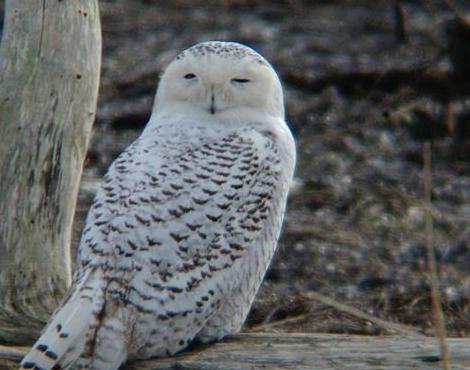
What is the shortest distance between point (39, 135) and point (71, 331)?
1.44m

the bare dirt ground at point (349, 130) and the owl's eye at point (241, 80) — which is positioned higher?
the owl's eye at point (241, 80)

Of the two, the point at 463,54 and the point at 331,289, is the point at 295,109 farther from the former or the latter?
the point at 331,289

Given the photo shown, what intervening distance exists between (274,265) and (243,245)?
307 cm

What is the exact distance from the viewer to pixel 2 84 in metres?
6.16

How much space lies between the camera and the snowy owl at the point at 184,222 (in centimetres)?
494

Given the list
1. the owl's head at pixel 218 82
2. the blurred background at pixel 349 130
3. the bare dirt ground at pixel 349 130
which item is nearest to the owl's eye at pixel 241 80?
the owl's head at pixel 218 82

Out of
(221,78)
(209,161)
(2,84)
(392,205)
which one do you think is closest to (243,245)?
(209,161)

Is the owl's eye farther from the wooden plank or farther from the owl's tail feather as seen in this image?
the owl's tail feather

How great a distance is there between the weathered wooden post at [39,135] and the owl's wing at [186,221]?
2.06 ft

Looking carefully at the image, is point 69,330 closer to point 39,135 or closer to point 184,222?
point 184,222

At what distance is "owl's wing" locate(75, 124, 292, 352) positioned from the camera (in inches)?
198

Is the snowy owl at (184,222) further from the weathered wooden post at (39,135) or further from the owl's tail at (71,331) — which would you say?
the weathered wooden post at (39,135)

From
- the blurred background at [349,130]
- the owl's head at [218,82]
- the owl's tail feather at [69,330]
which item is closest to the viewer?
the owl's tail feather at [69,330]

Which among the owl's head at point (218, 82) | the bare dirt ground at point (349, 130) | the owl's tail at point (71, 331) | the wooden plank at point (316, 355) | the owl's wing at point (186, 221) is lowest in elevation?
the bare dirt ground at point (349, 130)
